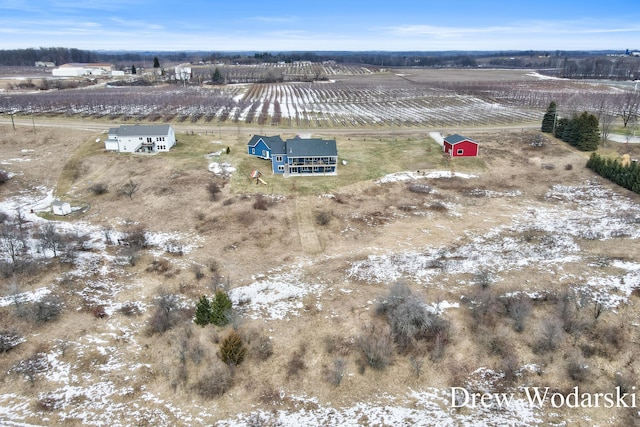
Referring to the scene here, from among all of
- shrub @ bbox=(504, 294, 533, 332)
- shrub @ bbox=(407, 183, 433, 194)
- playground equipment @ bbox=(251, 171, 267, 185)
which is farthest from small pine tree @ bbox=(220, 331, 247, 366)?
shrub @ bbox=(407, 183, 433, 194)

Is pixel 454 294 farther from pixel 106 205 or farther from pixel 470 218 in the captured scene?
pixel 106 205

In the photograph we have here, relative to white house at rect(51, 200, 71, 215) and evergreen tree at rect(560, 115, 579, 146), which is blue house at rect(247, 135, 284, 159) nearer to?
white house at rect(51, 200, 71, 215)

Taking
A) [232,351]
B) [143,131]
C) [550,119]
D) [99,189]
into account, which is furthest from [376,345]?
[550,119]

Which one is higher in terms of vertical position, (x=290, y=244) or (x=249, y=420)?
(x=290, y=244)

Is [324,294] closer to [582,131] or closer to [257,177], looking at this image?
[257,177]

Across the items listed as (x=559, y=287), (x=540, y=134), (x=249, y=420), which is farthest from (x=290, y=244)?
(x=540, y=134)

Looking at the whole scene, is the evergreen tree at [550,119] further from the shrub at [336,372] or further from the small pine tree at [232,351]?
the small pine tree at [232,351]

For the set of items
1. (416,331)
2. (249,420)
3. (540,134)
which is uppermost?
(540,134)
